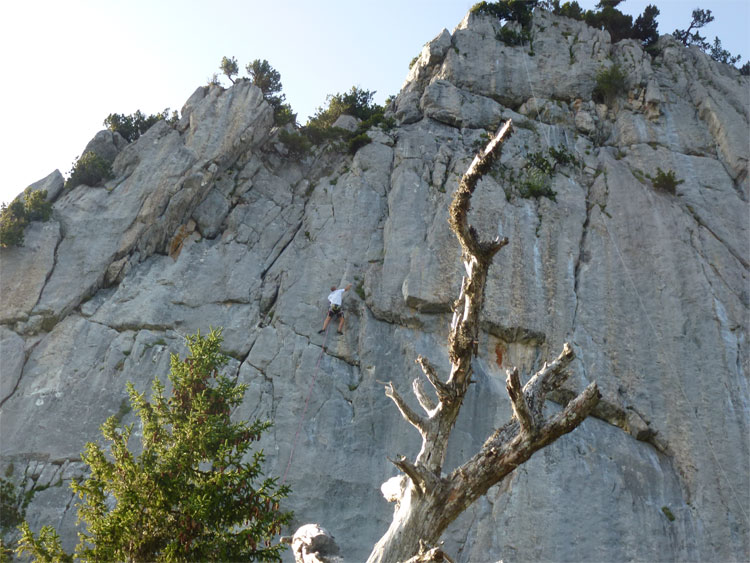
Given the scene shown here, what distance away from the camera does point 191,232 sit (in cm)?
2480

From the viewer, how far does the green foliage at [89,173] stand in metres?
25.4

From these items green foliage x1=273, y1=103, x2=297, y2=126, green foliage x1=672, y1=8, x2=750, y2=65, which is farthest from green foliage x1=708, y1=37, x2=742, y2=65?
green foliage x1=273, y1=103, x2=297, y2=126

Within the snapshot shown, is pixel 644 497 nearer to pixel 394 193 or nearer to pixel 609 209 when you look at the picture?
pixel 609 209

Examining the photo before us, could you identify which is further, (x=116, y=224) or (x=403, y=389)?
(x=116, y=224)

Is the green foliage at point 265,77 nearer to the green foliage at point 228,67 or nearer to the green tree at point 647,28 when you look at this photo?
the green foliage at point 228,67

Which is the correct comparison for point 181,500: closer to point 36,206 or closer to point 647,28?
point 36,206

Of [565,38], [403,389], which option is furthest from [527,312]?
[565,38]

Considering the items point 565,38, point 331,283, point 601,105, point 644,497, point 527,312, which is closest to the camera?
point 644,497

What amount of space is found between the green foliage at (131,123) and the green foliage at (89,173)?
297 centimetres

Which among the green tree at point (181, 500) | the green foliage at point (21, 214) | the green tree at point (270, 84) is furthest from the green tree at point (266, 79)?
the green tree at point (181, 500)

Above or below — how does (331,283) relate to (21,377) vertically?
above

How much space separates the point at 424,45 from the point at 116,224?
1753 centimetres

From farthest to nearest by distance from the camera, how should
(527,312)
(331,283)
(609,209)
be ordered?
1. (609,209)
2. (331,283)
3. (527,312)

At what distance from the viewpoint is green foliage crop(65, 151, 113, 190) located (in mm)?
25375
